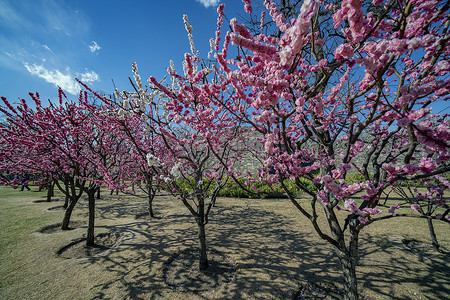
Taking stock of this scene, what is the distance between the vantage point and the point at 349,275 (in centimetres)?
227

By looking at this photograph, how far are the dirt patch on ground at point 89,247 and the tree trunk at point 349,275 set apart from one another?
536cm

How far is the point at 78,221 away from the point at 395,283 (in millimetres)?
9343

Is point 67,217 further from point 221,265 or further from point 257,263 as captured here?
point 257,263

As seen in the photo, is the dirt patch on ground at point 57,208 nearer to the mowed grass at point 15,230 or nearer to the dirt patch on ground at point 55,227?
the mowed grass at point 15,230

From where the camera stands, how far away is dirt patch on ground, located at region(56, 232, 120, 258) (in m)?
4.14

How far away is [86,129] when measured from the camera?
15.9ft

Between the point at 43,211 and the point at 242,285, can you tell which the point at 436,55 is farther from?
the point at 43,211

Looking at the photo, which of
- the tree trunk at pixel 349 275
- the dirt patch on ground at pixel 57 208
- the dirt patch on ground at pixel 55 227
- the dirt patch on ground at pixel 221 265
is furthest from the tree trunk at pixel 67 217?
the tree trunk at pixel 349 275

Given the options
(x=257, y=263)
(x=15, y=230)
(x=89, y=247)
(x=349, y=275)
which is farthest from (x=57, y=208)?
(x=349, y=275)

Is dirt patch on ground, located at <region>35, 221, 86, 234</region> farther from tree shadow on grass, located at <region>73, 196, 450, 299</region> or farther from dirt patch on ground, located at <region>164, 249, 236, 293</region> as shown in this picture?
dirt patch on ground, located at <region>164, 249, 236, 293</region>

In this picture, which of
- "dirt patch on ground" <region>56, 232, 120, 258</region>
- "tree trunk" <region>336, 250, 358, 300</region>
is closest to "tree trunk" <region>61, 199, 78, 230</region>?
"dirt patch on ground" <region>56, 232, 120, 258</region>

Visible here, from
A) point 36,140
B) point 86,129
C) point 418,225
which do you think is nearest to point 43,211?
point 36,140

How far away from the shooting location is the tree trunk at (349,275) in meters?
2.23

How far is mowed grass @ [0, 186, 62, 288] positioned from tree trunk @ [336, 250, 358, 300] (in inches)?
232
